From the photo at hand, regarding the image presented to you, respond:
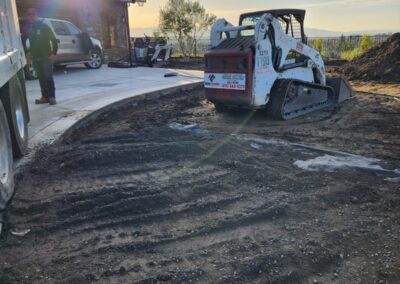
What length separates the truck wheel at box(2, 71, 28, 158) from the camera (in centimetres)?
519

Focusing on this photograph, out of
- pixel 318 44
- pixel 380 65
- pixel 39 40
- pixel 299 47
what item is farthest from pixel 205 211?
pixel 318 44

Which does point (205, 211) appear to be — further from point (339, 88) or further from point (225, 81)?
point (339, 88)

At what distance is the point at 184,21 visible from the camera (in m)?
26.1

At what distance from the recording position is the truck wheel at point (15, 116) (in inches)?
204

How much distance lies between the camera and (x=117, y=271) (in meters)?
3.05

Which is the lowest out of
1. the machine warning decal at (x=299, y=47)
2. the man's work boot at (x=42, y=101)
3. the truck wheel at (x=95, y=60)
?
the man's work boot at (x=42, y=101)

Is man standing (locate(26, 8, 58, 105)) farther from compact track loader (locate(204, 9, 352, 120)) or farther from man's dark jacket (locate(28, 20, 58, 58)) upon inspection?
compact track loader (locate(204, 9, 352, 120))

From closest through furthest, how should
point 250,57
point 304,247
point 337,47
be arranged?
1. point 304,247
2. point 250,57
3. point 337,47

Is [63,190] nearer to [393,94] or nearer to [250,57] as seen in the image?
[250,57]

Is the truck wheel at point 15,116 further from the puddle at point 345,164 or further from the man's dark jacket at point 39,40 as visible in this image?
the puddle at point 345,164

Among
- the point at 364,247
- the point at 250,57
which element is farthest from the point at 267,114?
the point at 364,247

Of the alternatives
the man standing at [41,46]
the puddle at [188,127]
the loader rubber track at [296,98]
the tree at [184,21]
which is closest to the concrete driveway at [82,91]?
the man standing at [41,46]

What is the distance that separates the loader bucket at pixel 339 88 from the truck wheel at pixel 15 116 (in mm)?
6983

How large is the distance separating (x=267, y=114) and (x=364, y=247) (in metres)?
5.15
